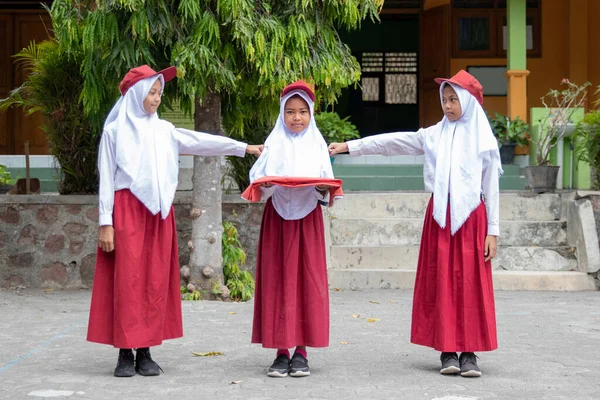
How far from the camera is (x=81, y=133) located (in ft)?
29.4

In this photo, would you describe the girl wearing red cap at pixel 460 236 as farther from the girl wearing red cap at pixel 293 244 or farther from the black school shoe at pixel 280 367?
the black school shoe at pixel 280 367

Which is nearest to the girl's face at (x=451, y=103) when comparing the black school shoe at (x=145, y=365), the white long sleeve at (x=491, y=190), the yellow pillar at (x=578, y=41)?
the white long sleeve at (x=491, y=190)

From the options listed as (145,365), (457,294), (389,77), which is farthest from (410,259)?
(389,77)

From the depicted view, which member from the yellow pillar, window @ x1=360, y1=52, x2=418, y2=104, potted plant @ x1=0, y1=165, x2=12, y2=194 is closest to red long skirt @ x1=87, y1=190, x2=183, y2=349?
potted plant @ x1=0, y1=165, x2=12, y2=194

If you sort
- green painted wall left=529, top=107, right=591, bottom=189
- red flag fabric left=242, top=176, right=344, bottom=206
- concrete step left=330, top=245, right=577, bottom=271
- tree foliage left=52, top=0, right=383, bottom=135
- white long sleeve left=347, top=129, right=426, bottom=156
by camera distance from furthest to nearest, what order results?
green painted wall left=529, top=107, right=591, bottom=189 < concrete step left=330, top=245, right=577, bottom=271 < tree foliage left=52, top=0, right=383, bottom=135 < white long sleeve left=347, top=129, right=426, bottom=156 < red flag fabric left=242, top=176, right=344, bottom=206

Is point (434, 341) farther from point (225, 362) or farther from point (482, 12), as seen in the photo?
point (482, 12)

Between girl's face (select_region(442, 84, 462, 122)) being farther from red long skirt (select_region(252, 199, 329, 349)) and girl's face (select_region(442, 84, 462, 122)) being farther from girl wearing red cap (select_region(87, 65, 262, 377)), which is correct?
girl wearing red cap (select_region(87, 65, 262, 377))

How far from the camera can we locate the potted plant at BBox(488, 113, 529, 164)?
1205 centimetres

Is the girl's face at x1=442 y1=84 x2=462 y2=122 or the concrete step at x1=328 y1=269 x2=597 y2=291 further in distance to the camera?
the concrete step at x1=328 y1=269 x2=597 y2=291

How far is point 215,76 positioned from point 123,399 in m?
3.33

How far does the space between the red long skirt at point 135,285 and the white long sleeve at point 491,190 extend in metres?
1.77

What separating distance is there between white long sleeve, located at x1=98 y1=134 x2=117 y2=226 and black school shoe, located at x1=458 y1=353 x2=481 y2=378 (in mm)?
2042

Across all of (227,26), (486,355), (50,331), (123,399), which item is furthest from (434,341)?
(227,26)

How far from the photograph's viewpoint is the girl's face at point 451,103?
5.25 m
